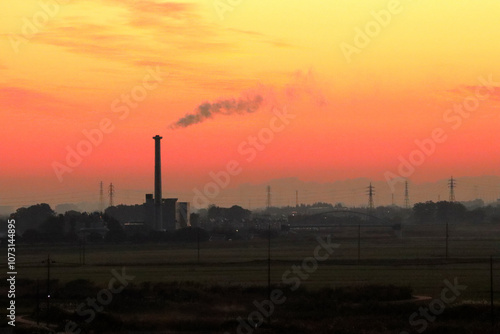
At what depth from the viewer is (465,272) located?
77188 millimetres

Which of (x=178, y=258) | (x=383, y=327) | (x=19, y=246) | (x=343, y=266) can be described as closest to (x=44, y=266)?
(x=178, y=258)

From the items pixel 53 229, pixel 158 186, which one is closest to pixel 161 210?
pixel 158 186

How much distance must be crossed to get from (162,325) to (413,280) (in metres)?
29.3

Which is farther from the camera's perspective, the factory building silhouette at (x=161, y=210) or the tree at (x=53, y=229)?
the factory building silhouette at (x=161, y=210)

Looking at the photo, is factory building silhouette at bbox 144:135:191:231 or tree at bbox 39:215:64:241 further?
factory building silhouette at bbox 144:135:191:231

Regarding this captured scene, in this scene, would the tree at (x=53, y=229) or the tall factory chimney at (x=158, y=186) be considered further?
the tall factory chimney at (x=158, y=186)

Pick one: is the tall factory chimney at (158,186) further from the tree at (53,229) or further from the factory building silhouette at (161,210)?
the tree at (53,229)

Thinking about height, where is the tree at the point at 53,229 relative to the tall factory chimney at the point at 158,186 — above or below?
below

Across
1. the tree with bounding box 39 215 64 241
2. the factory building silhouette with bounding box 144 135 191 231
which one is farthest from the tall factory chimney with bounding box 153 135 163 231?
the tree with bounding box 39 215 64 241

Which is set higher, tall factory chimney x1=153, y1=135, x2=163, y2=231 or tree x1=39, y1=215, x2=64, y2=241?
tall factory chimney x1=153, y1=135, x2=163, y2=231

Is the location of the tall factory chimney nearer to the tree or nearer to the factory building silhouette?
the factory building silhouette

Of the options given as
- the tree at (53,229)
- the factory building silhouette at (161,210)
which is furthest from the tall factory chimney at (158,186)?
the tree at (53,229)

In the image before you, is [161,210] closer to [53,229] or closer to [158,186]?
[158,186]

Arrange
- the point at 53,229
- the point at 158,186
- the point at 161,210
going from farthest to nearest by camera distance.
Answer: the point at 161,210 < the point at 53,229 < the point at 158,186
